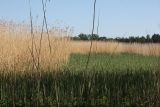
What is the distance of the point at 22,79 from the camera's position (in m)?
5.70

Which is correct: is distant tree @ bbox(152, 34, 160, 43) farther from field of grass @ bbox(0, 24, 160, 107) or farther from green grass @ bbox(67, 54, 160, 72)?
green grass @ bbox(67, 54, 160, 72)

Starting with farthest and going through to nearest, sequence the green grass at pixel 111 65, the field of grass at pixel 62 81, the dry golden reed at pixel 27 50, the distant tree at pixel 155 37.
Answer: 1. the dry golden reed at pixel 27 50
2. the green grass at pixel 111 65
3. the distant tree at pixel 155 37
4. the field of grass at pixel 62 81

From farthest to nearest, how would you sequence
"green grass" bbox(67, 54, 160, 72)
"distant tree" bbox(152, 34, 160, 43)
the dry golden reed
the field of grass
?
the dry golden reed → "green grass" bbox(67, 54, 160, 72) → "distant tree" bbox(152, 34, 160, 43) → the field of grass

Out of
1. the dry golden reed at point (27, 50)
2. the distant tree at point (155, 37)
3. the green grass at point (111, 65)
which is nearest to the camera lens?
the distant tree at point (155, 37)

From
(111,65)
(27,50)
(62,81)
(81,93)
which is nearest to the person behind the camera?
(81,93)

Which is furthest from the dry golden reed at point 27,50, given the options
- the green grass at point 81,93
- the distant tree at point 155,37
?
the distant tree at point 155,37

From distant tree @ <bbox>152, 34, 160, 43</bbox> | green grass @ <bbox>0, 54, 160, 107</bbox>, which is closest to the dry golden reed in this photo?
green grass @ <bbox>0, 54, 160, 107</bbox>

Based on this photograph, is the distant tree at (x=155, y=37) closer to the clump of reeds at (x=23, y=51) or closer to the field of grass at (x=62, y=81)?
the field of grass at (x=62, y=81)

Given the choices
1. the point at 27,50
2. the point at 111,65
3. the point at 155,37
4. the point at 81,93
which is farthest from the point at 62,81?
the point at 111,65

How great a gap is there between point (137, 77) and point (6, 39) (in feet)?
11.0

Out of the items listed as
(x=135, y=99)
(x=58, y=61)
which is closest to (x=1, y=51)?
(x=58, y=61)

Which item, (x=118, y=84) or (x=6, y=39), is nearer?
(x=118, y=84)

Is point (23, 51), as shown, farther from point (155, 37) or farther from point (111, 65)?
point (155, 37)

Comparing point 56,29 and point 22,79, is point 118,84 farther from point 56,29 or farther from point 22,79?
point 56,29
